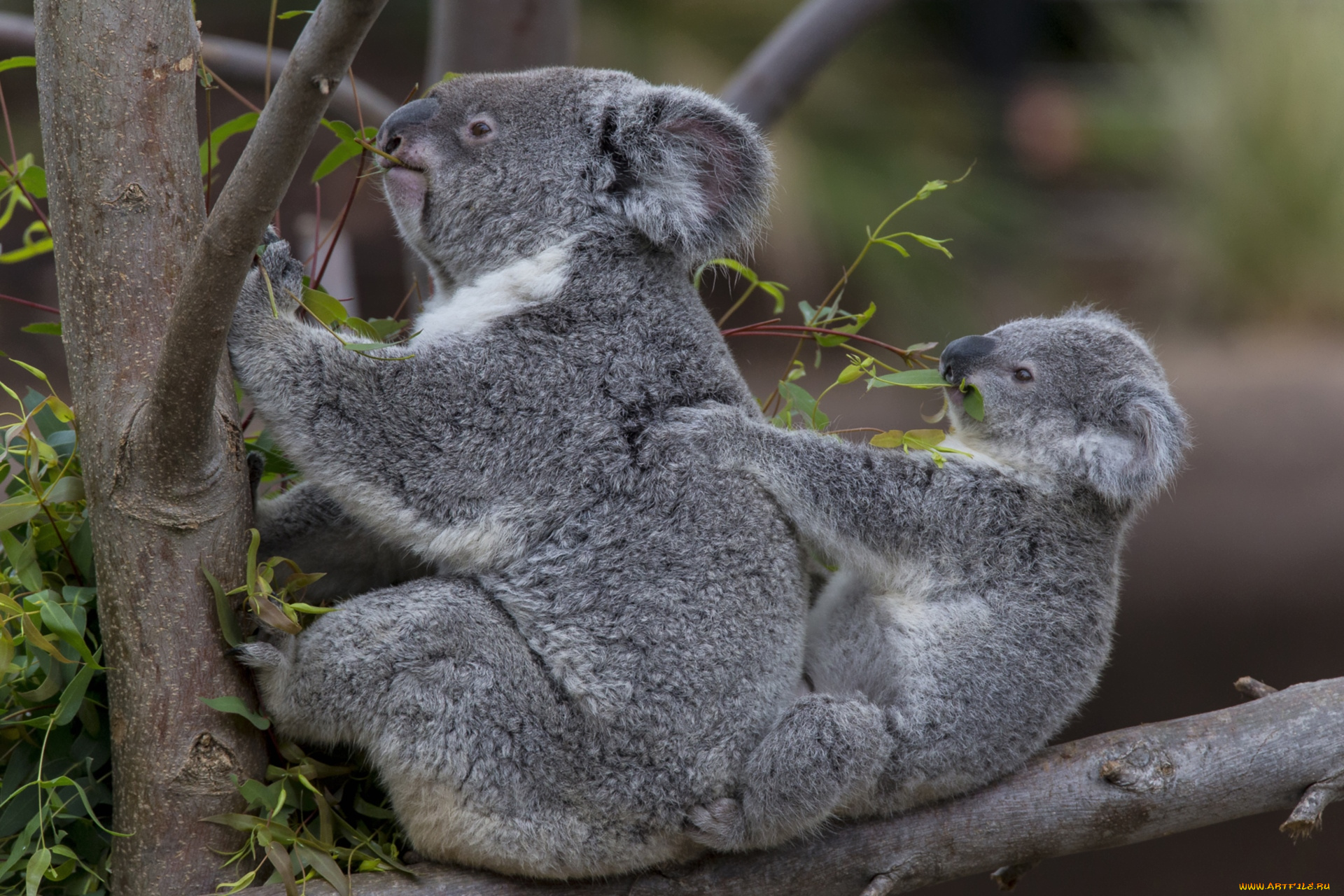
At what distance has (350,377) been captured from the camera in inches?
73.3

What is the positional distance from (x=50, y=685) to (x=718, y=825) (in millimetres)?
1083

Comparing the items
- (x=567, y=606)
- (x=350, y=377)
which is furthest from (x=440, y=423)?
(x=567, y=606)

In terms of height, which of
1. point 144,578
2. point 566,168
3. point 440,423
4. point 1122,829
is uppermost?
point 566,168

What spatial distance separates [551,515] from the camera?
196cm

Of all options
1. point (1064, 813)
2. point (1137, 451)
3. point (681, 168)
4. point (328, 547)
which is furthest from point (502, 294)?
point (1064, 813)

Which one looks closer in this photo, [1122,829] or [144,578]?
[144,578]

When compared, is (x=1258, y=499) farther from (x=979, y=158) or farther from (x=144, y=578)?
(x=144, y=578)

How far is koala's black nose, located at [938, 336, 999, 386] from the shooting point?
2270 mm

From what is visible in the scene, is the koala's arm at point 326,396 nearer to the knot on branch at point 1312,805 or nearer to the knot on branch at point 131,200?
the knot on branch at point 131,200

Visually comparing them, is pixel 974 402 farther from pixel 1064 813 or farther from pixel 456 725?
pixel 456 725

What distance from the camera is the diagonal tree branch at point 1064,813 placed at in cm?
194

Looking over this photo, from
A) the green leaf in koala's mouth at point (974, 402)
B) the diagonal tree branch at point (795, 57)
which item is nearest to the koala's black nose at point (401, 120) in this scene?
the green leaf in koala's mouth at point (974, 402)

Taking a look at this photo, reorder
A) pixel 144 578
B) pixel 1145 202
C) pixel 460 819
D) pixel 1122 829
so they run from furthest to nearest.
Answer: pixel 1145 202 < pixel 1122 829 < pixel 460 819 < pixel 144 578

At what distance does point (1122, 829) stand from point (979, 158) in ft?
18.9
